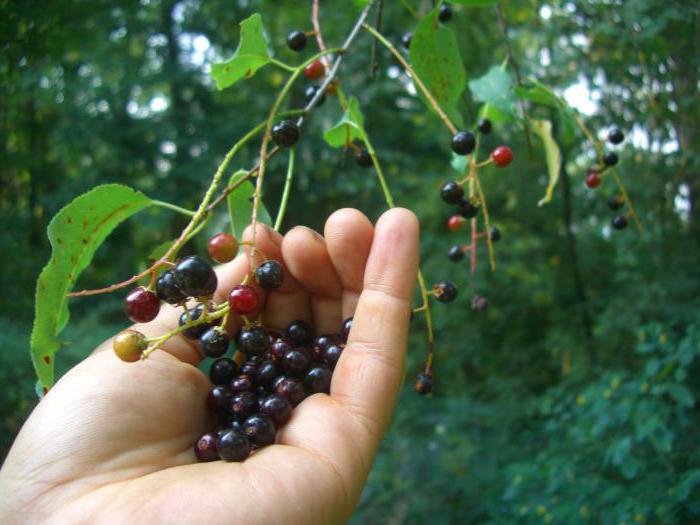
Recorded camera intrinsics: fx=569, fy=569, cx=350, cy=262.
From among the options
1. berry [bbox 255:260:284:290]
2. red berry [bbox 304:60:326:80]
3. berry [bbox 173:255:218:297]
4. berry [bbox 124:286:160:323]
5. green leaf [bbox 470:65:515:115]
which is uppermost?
red berry [bbox 304:60:326:80]

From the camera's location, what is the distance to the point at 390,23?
4.66 m

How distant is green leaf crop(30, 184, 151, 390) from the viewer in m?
0.95

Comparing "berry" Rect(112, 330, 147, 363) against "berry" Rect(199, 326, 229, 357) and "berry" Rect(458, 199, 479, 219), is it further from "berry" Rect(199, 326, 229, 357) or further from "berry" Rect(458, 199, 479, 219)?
"berry" Rect(458, 199, 479, 219)

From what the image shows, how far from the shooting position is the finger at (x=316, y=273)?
1.28 metres

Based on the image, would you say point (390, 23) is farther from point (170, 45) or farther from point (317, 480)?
point (317, 480)

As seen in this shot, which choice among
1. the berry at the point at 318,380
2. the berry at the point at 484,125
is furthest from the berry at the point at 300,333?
the berry at the point at 484,125

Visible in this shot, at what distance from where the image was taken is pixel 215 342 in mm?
1044

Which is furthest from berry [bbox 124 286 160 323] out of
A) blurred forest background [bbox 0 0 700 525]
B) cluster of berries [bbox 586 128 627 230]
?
cluster of berries [bbox 586 128 627 230]

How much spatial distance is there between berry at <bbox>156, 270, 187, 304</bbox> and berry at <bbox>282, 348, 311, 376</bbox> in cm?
33

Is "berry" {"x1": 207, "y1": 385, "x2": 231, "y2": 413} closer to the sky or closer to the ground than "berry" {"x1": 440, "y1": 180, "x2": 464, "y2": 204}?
closer to the ground

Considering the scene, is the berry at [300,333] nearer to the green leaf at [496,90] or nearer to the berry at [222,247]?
the berry at [222,247]

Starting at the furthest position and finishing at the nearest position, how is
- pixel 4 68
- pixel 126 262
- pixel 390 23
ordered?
1. pixel 126 262
2. pixel 390 23
3. pixel 4 68

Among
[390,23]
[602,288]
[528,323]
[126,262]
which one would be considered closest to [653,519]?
[602,288]

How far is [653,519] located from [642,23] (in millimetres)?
1700
